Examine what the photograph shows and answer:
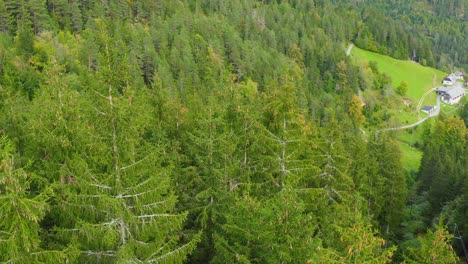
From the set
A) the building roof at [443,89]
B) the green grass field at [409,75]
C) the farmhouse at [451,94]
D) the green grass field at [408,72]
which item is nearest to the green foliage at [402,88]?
the green grass field at [409,75]

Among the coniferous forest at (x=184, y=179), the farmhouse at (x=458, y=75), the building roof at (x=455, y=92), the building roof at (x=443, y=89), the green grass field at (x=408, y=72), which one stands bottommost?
the farmhouse at (x=458, y=75)

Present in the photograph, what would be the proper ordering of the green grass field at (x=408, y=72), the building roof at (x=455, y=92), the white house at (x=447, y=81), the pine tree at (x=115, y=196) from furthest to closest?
1. the white house at (x=447, y=81)
2. the green grass field at (x=408, y=72)
3. the building roof at (x=455, y=92)
4. the pine tree at (x=115, y=196)

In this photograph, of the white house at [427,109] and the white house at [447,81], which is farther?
the white house at [447,81]

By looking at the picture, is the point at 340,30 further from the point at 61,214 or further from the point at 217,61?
the point at 61,214

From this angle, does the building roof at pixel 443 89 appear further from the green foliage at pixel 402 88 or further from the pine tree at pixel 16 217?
the pine tree at pixel 16 217

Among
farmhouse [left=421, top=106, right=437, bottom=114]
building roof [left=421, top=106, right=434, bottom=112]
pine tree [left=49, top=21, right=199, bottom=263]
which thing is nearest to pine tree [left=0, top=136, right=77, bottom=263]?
pine tree [left=49, top=21, right=199, bottom=263]

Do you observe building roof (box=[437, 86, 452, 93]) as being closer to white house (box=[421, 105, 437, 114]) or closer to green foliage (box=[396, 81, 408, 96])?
white house (box=[421, 105, 437, 114])

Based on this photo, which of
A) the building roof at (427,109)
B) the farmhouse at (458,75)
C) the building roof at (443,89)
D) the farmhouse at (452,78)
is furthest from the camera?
the farmhouse at (458,75)
